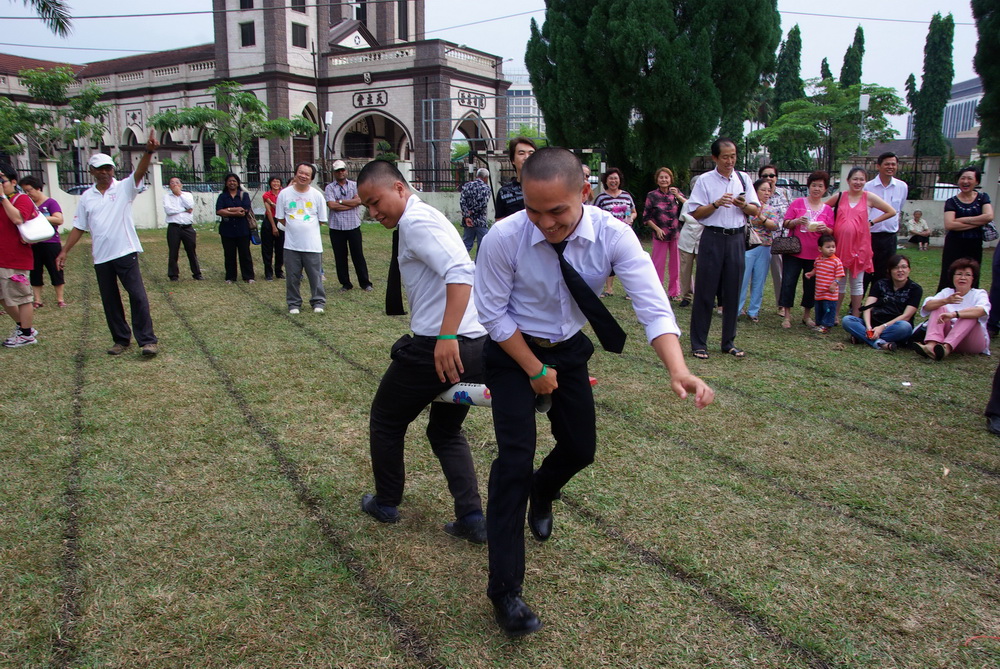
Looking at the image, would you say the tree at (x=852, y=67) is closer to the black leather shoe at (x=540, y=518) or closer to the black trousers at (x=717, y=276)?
the black trousers at (x=717, y=276)

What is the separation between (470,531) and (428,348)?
36.5 inches

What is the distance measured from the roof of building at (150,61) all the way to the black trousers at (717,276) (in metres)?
41.7

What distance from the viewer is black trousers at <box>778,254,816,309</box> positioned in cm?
832

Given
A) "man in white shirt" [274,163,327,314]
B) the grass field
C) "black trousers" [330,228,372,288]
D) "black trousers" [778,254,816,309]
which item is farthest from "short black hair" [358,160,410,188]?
"black trousers" [330,228,372,288]

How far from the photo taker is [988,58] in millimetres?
16422

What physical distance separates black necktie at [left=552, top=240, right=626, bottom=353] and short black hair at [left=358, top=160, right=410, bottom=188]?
3.24ft

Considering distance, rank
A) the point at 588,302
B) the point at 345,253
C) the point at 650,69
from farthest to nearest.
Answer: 1. the point at 650,69
2. the point at 345,253
3. the point at 588,302

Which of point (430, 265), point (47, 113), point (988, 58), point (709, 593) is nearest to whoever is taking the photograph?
point (709, 593)

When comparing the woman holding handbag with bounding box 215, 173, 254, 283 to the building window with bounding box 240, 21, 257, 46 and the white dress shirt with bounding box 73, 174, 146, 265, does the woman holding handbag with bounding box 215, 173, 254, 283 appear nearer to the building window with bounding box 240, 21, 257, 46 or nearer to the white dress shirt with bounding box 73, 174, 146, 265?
the white dress shirt with bounding box 73, 174, 146, 265

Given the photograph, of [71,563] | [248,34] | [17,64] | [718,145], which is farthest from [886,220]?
[17,64]

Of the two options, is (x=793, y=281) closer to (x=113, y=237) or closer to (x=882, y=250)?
(x=882, y=250)

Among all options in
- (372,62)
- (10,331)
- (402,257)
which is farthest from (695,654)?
(372,62)

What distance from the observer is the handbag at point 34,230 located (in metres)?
6.98

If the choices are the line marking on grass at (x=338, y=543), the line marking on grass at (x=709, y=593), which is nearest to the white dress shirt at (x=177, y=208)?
the line marking on grass at (x=338, y=543)
